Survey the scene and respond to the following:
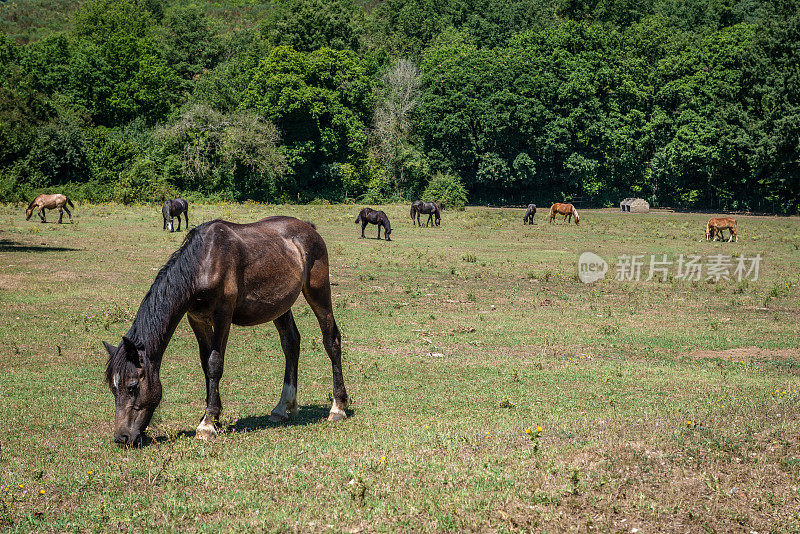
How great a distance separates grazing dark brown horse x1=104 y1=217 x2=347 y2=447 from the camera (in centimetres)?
762

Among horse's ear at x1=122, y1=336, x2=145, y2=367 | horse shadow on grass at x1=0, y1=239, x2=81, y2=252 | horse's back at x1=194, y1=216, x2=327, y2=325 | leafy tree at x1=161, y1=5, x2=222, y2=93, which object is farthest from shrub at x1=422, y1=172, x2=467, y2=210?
horse's ear at x1=122, y1=336, x2=145, y2=367

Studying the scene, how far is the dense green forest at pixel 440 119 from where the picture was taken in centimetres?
6538

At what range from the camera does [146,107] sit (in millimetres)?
81938

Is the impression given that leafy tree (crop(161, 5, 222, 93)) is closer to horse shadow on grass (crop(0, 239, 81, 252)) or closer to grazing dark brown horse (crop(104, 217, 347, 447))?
horse shadow on grass (crop(0, 239, 81, 252))

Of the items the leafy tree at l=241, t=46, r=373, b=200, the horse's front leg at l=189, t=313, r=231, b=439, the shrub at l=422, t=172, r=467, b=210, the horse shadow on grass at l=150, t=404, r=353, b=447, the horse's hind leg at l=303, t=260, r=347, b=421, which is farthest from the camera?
the leafy tree at l=241, t=46, r=373, b=200

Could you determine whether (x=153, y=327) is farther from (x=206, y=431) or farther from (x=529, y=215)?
(x=529, y=215)

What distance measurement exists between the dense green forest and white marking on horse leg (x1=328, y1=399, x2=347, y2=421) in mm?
56049

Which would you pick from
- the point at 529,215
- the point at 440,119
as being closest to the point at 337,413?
the point at 529,215

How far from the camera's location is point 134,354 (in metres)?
7.57

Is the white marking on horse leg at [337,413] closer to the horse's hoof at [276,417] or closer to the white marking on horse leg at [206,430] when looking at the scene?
the horse's hoof at [276,417]

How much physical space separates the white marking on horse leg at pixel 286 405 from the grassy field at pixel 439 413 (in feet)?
0.81

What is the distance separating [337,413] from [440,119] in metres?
69.4

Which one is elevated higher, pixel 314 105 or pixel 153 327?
pixel 314 105

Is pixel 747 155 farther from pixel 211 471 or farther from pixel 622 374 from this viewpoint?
pixel 211 471
